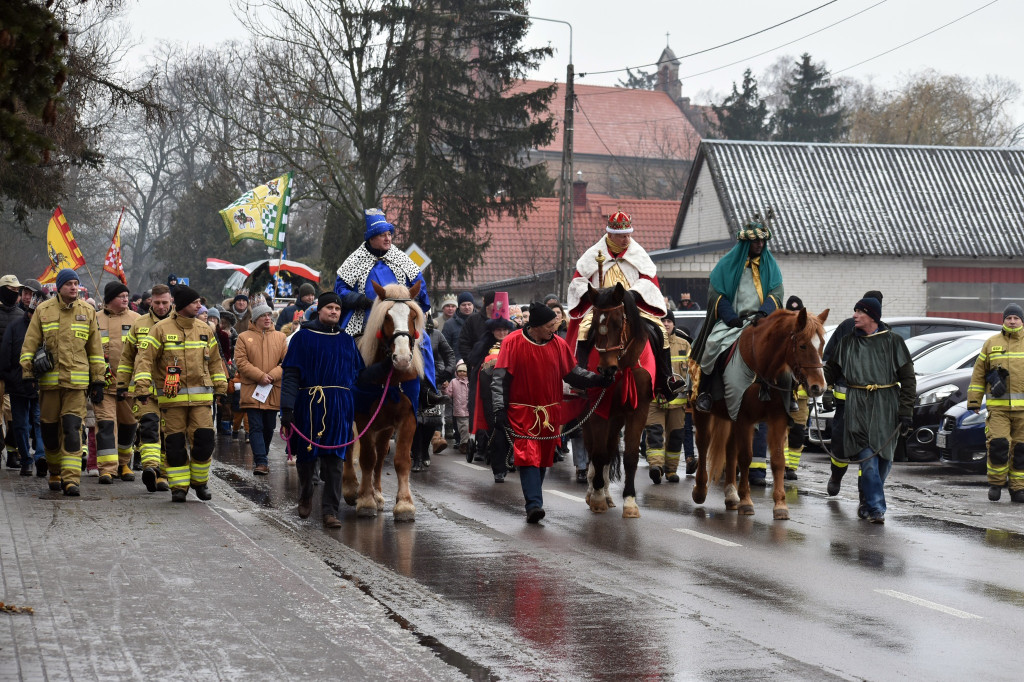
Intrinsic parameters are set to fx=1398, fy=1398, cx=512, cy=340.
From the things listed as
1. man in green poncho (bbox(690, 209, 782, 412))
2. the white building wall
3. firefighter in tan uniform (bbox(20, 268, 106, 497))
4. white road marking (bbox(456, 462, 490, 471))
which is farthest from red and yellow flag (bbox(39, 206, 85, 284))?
the white building wall

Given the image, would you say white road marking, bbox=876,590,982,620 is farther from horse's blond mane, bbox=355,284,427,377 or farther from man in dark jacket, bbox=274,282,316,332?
man in dark jacket, bbox=274,282,316,332

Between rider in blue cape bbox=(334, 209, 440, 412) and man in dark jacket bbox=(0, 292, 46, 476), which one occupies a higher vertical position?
rider in blue cape bbox=(334, 209, 440, 412)

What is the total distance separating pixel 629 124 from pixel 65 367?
86.7 meters

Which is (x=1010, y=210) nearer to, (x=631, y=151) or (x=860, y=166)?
(x=860, y=166)

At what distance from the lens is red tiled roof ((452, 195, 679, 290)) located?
50.1 m

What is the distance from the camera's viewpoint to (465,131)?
38562 millimetres

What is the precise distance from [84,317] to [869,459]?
729 cm

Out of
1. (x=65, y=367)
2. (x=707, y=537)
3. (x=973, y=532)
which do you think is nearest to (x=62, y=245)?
(x=65, y=367)

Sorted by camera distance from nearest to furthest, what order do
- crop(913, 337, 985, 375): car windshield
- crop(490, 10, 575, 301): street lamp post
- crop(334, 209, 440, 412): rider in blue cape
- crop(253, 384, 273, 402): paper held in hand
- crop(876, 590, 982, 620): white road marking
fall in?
crop(876, 590, 982, 620): white road marking → crop(334, 209, 440, 412): rider in blue cape → crop(253, 384, 273, 402): paper held in hand → crop(913, 337, 985, 375): car windshield → crop(490, 10, 575, 301): street lamp post

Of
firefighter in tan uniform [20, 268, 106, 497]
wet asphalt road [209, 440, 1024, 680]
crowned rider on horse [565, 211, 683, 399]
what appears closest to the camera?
wet asphalt road [209, 440, 1024, 680]

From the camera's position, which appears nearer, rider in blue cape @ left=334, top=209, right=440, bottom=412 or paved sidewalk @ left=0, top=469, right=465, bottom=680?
paved sidewalk @ left=0, top=469, right=465, bottom=680

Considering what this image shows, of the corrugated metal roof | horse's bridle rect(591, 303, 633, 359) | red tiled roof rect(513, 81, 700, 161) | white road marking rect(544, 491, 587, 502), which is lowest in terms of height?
white road marking rect(544, 491, 587, 502)

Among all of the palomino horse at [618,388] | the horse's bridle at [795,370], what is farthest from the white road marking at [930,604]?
the palomino horse at [618,388]

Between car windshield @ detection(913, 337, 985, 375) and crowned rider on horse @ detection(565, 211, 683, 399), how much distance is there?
7191 millimetres
